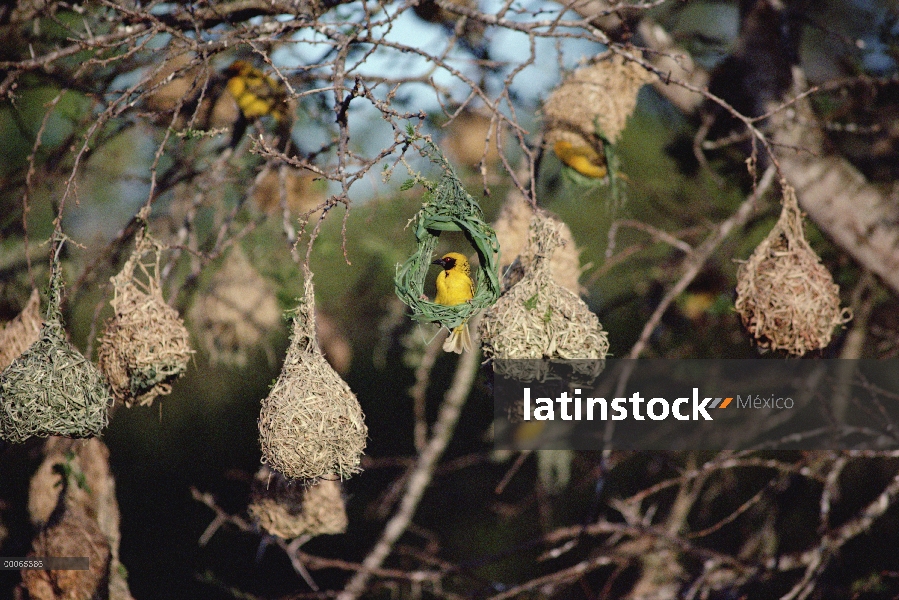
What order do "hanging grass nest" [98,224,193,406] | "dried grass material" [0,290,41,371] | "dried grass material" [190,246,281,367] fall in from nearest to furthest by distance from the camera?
1. "hanging grass nest" [98,224,193,406]
2. "dried grass material" [0,290,41,371]
3. "dried grass material" [190,246,281,367]

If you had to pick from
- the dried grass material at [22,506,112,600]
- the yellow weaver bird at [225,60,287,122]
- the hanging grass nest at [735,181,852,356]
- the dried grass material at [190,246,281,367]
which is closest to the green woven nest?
the hanging grass nest at [735,181,852,356]

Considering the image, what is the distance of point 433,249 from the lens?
2.03 metres

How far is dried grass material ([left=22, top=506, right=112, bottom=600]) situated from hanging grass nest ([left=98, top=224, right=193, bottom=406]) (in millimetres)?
728

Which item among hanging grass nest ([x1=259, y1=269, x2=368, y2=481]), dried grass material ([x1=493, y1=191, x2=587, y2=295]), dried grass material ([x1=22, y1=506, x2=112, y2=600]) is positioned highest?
dried grass material ([x1=493, y1=191, x2=587, y2=295])

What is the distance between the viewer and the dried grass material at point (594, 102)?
2797 mm

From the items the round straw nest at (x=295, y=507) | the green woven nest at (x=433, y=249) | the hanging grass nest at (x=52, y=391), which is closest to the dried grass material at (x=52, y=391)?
the hanging grass nest at (x=52, y=391)

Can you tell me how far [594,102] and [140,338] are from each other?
1.75 m

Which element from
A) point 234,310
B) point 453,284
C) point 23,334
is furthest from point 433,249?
point 234,310

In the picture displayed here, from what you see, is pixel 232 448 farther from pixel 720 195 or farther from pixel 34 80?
pixel 720 195

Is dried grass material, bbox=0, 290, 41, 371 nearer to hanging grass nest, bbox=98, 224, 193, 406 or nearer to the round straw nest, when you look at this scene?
hanging grass nest, bbox=98, 224, 193, 406

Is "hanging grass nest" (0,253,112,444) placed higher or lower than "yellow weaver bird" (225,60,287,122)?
lower

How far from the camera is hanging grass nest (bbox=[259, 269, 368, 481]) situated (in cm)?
196

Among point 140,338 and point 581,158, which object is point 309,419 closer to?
point 140,338

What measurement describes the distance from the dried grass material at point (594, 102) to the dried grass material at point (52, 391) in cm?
175
